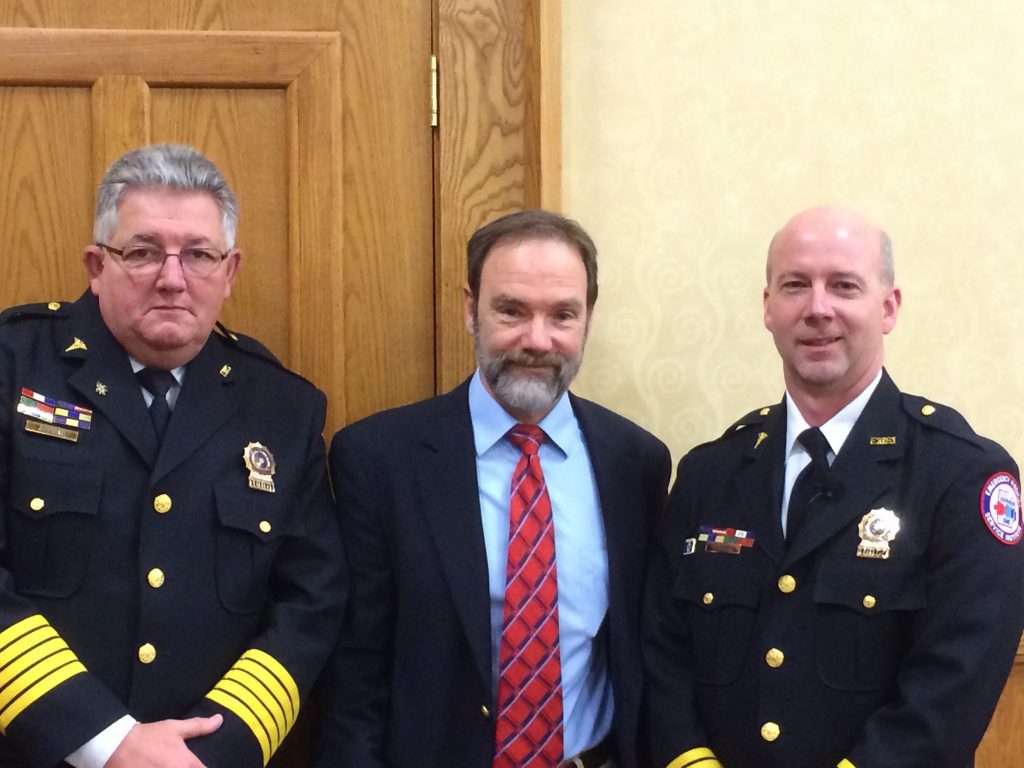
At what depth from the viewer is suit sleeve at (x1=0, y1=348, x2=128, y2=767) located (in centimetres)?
161

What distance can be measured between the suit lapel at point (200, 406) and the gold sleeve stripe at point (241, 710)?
34 cm

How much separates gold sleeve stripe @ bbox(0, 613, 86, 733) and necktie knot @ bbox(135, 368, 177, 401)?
0.41 meters

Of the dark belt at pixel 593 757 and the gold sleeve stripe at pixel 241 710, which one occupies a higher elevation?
the gold sleeve stripe at pixel 241 710

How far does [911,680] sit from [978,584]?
0.55ft

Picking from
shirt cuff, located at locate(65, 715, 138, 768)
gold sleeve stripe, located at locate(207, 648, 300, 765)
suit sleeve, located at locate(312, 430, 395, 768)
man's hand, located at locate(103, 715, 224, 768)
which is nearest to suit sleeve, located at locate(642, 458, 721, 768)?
suit sleeve, located at locate(312, 430, 395, 768)

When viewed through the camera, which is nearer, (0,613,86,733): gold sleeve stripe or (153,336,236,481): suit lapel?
(0,613,86,733): gold sleeve stripe

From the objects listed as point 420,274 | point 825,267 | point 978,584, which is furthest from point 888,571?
point 420,274

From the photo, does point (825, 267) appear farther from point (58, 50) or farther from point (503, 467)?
point (58, 50)

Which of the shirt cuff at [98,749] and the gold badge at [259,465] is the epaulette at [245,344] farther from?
the shirt cuff at [98,749]

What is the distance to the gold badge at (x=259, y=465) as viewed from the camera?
6.16ft

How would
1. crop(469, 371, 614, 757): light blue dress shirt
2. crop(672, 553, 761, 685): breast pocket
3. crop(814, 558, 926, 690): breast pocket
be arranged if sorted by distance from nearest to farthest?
crop(814, 558, 926, 690): breast pocket → crop(672, 553, 761, 685): breast pocket → crop(469, 371, 614, 757): light blue dress shirt

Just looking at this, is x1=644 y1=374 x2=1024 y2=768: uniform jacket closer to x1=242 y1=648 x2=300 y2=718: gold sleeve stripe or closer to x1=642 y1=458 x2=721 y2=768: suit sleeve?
x1=642 y1=458 x2=721 y2=768: suit sleeve

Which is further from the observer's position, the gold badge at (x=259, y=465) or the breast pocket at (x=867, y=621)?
the gold badge at (x=259, y=465)

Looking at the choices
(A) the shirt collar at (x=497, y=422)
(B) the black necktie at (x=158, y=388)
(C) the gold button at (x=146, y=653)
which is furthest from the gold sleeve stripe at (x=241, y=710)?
(A) the shirt collar at (x=497, y=422)
